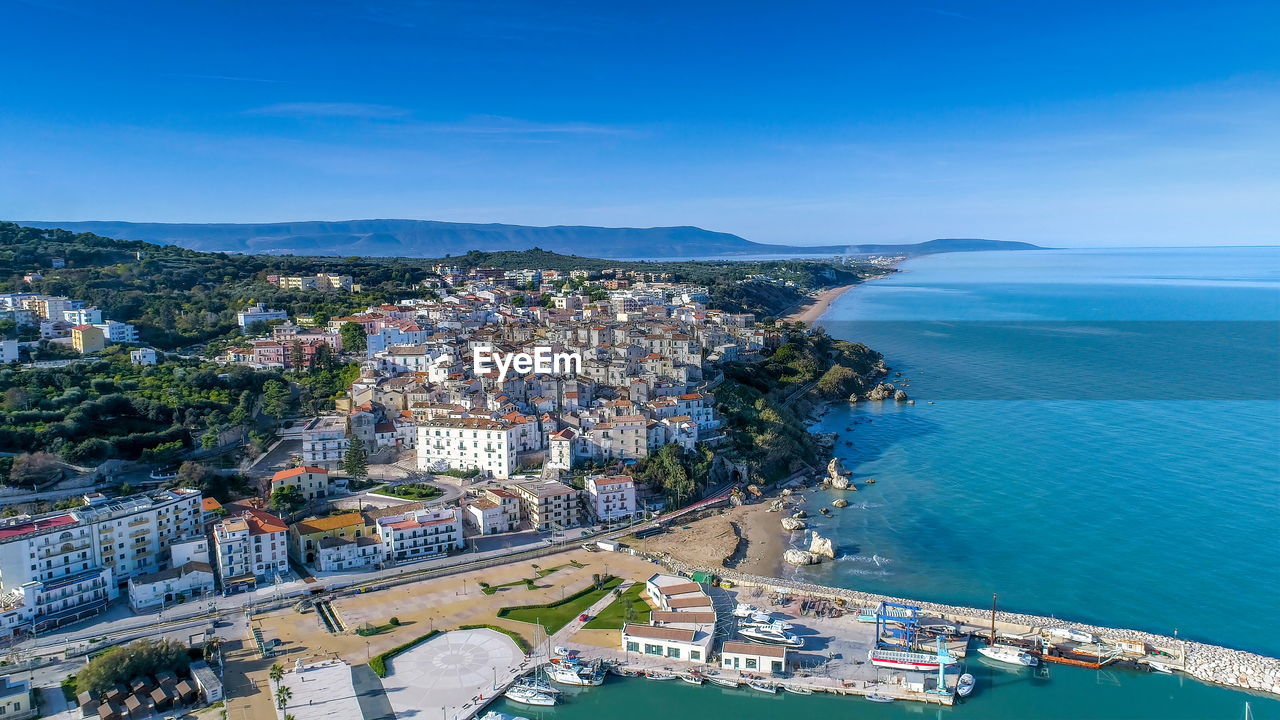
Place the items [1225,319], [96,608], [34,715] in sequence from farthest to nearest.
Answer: [1225,319]
[96,608]
[34,715]

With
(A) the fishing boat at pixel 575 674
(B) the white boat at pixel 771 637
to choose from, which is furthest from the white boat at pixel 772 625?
(A) the fishing boat at pixel 575 674

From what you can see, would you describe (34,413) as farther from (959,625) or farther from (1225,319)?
(1225,319)

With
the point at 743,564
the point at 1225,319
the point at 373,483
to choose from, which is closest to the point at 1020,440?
the point at 743,564

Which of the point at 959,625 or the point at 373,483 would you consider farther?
the point at 373,483

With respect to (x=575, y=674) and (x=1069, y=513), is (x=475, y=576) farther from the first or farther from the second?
(x=1069, y=513)

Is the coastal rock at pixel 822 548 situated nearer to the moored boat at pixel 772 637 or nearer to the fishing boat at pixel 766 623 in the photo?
the fishing boat at pixel 766 623

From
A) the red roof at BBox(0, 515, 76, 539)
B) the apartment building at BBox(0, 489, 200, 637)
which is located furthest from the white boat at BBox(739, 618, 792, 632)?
the red roof at BBox(0, 515, 76, 539)
